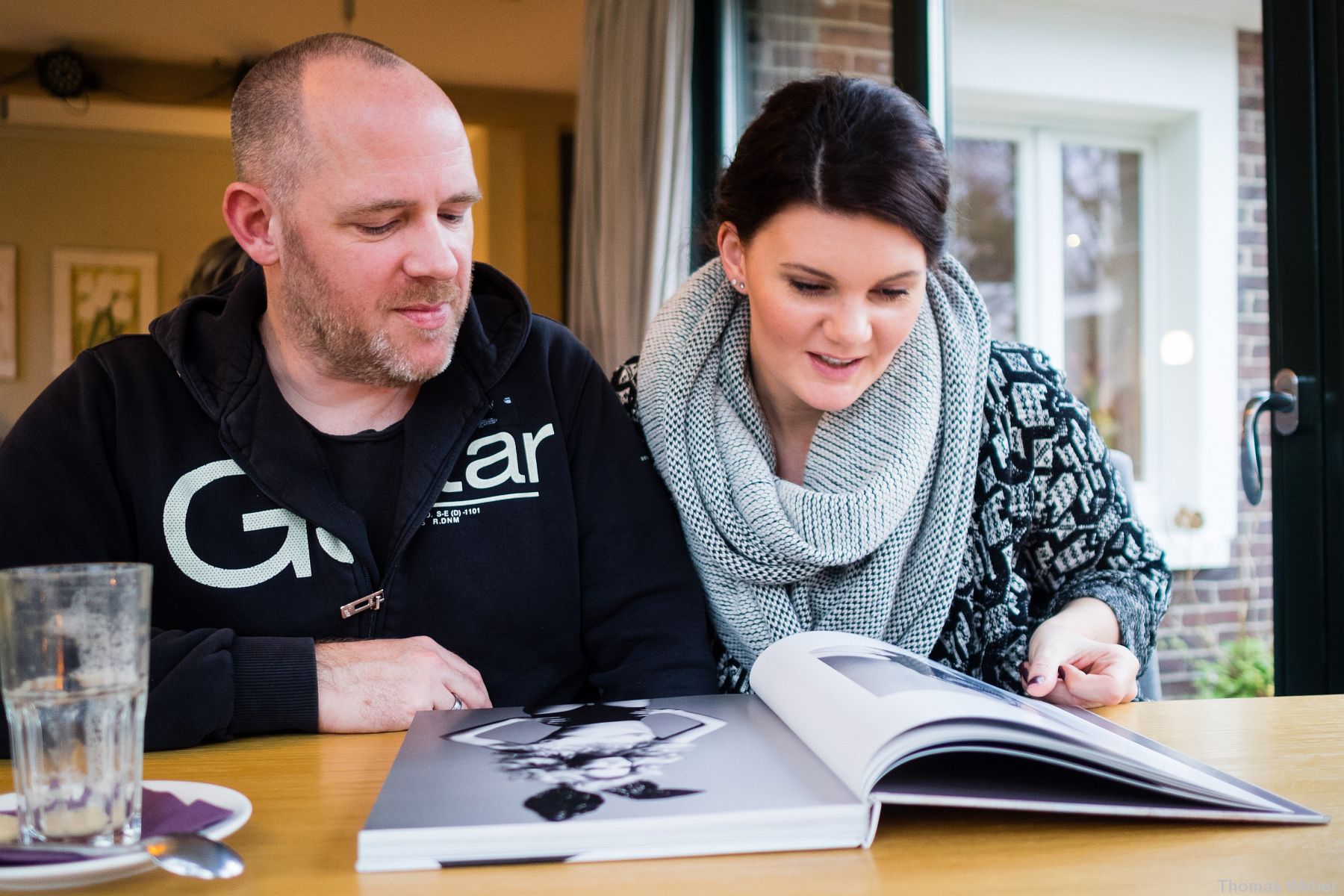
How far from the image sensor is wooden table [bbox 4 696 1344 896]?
0.57 metres

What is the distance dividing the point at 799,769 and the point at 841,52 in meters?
2.49

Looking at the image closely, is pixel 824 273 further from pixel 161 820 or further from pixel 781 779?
pixel 161 820

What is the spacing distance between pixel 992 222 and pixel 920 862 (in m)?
2.23

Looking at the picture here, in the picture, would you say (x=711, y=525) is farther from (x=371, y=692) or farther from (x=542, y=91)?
(x=542, y=91)

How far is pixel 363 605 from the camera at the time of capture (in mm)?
1243

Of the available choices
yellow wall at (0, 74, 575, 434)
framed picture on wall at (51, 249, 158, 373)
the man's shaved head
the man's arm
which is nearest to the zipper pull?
the man's arm

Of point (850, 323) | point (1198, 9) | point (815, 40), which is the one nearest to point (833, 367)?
point (850, 323)

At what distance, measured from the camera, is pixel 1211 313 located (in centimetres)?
183

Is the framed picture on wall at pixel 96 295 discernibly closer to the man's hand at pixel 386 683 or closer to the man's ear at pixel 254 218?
the man's ear at pixel 254 218

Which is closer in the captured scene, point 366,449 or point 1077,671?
point 1077,671

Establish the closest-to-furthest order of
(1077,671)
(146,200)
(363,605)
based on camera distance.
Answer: (1077,671)
(363,605)
(146,200)

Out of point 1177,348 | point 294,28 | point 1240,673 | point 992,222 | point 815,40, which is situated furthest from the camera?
point 294,28

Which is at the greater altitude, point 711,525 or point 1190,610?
point 711,525

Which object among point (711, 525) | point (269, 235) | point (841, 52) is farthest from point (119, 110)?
point (711, 525)
